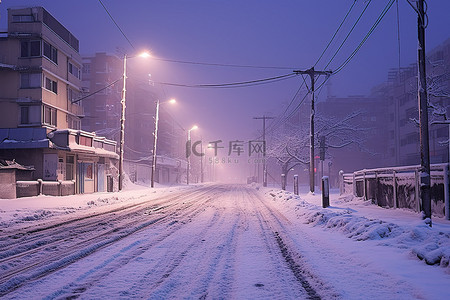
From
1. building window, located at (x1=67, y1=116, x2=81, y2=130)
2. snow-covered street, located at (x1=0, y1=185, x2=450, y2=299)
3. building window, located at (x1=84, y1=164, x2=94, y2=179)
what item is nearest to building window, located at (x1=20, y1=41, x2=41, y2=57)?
building window, located at (x1=67, y1=116, x2=81, y2=130)

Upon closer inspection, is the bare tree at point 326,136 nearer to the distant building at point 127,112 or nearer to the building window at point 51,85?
the distant building at point 127,112

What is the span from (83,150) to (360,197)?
21.4m

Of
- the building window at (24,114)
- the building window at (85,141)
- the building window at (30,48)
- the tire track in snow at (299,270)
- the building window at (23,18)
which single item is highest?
the building window at (23,18)

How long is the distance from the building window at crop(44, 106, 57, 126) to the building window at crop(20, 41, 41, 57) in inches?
181

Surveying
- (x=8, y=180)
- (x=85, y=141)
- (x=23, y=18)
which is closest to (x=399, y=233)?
(x=8, y=180)

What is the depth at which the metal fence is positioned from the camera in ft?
34.5

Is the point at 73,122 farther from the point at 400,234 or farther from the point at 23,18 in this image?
the point at 400,234

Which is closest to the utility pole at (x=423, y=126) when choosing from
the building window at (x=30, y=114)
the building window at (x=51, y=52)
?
the building window at (x=30, y=114)

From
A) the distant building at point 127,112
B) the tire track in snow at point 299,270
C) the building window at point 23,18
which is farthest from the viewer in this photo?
the distant building at point 127,112

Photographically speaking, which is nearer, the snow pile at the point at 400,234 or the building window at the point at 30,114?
the snow pile at the point at 400,234

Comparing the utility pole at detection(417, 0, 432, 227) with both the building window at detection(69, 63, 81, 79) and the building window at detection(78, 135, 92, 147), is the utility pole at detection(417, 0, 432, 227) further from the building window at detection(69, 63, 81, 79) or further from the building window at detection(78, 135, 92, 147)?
the building window at detection(69, 63, 81, 79)

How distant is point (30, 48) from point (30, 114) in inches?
222

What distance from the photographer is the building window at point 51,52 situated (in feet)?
95.3

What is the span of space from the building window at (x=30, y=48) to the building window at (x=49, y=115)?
15.1ft
